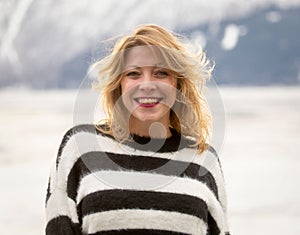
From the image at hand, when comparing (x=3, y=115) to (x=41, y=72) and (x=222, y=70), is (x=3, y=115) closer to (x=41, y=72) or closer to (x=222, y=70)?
(x=41, y=72)

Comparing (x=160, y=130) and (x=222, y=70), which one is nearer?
(x=160, y=130)

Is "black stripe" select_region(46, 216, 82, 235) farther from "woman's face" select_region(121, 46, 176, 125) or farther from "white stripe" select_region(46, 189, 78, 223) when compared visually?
"woman's face" select_region(121, 46, 176, 125)

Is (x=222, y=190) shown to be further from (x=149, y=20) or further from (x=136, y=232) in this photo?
(x=149, y=20)

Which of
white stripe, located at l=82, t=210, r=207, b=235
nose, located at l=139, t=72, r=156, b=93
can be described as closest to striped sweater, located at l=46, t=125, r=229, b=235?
white stripe, located at l=82, t=210, r=207, b=235

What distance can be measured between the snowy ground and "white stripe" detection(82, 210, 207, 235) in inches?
36.9

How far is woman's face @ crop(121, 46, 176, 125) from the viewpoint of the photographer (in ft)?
3.01

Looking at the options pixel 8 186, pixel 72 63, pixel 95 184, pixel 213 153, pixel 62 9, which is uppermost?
pixel 62 9

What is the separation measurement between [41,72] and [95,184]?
129 cm

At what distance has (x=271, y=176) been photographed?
2.01m

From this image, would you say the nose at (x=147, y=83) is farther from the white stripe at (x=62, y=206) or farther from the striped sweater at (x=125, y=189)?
the white stripe at (x=62, y=206)

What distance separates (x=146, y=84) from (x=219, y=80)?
3.45ft

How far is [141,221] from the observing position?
918 mm

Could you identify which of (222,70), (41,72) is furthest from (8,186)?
(222,70)

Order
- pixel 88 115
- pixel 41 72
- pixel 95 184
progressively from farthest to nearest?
pixel 41 72 < pixel 88 115 < pixel 95 184
